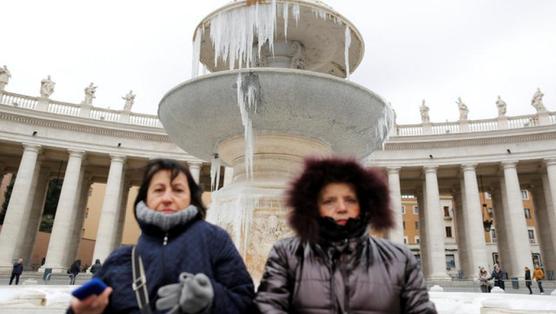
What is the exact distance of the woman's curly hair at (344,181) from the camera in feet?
8.59

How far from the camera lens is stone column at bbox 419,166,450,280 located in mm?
28031

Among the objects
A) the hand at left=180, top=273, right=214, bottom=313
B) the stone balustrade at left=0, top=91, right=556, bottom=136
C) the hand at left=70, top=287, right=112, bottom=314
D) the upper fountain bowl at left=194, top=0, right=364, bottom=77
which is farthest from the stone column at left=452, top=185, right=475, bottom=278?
the hand at left=70, top=287, right=112, bottom=314

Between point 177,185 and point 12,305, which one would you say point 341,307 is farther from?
point 12,305

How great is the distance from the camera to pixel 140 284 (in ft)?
7.11

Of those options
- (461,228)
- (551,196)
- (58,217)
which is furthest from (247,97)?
(461,228)

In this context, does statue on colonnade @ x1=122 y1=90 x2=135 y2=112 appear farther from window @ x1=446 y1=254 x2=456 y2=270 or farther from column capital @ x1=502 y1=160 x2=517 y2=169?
window @ x1=446 y1=254 x2=456 y2=270

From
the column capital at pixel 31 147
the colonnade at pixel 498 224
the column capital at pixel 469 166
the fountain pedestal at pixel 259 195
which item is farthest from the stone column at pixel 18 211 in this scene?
the column capital at pixel 469 166

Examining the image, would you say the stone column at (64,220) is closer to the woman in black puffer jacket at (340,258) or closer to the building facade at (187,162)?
the building facade at (187,162)

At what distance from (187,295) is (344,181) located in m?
1.23

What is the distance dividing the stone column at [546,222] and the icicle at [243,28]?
3039 centimetres

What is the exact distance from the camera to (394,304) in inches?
88.9

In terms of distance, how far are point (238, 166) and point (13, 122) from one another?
27296 mm

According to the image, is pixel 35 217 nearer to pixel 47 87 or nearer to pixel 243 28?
pixel 47 87

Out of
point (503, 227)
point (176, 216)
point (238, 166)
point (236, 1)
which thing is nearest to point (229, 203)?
point (238, 166)
